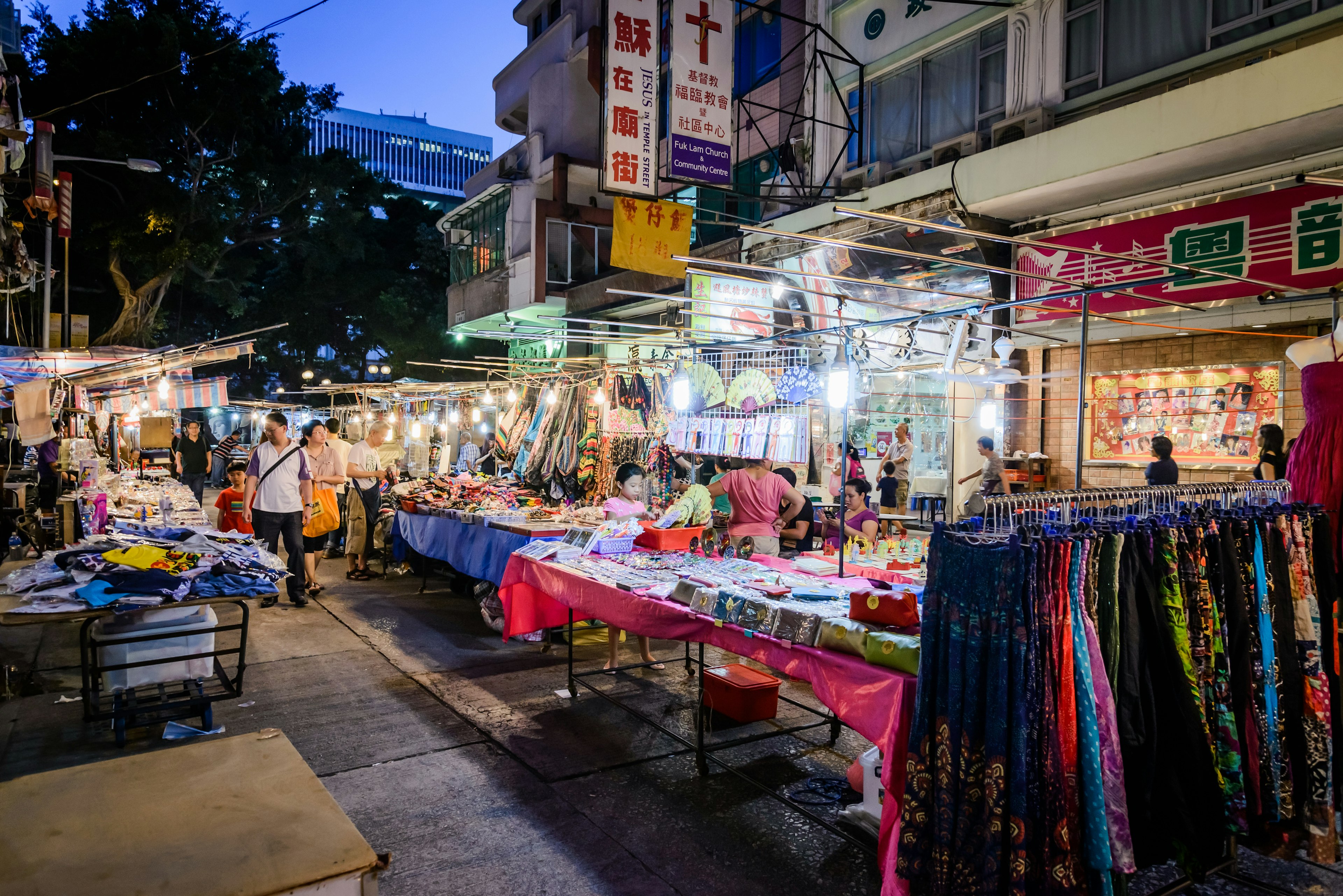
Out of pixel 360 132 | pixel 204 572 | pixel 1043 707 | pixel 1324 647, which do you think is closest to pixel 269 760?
pixel 1043 707

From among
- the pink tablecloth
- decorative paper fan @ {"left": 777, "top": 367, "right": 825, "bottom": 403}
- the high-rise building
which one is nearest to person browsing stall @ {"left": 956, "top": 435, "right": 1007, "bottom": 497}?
decorative paper fan @ {"left": 777, "top": 367, "right": 825, "bottom": 403}

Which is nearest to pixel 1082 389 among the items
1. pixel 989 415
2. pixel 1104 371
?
pixel 1104 371

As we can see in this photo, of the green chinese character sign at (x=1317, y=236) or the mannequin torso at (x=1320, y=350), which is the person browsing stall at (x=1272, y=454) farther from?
the mannequin torso at (x=1320, y=350)

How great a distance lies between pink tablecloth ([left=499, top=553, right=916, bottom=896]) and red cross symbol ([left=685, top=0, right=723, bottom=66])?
627 centimetres

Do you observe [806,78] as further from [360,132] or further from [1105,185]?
[360,132]

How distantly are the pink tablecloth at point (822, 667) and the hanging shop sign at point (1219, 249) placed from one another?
4407 millimetres

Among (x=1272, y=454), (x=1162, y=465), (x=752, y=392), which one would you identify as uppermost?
(x=752, y=392)

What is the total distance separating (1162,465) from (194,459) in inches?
596

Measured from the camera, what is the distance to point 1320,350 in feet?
13.5

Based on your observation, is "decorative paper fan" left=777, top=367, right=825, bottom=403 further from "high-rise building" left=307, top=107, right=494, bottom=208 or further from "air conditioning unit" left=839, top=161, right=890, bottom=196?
"high-rise building" left=307, top=107, right=494, bottom=208

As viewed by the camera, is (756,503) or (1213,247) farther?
(1213,247)

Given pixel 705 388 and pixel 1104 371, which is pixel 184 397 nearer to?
pixel 705 388

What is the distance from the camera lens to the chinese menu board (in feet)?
27.9

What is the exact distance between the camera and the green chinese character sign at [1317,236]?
7.32 meters
